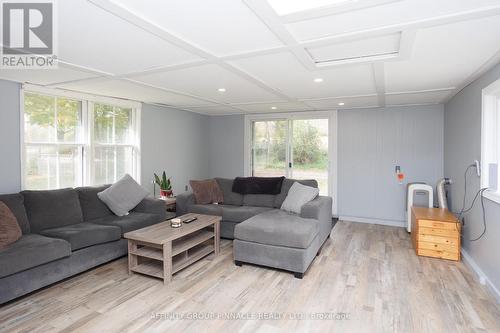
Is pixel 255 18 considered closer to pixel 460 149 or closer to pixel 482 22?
pixel 482 22

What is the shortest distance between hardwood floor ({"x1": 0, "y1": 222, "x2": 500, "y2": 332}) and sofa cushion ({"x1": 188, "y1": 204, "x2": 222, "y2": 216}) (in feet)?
3.10

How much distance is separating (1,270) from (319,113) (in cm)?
523

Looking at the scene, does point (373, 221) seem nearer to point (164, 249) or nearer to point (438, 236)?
point (438, 236)

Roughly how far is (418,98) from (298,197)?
8.01ft

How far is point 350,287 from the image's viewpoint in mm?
2881

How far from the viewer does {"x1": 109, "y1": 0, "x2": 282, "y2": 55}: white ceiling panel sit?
165 centimetres

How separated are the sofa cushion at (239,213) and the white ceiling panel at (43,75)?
98.1 inches

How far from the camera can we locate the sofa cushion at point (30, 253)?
95.7 inches

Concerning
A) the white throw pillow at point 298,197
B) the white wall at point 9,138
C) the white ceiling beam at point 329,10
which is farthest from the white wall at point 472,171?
the white wall at point 9,138

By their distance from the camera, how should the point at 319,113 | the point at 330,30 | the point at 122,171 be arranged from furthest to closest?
1. the point at 319,113
2. the point at 122,171
3. the point at 330,30

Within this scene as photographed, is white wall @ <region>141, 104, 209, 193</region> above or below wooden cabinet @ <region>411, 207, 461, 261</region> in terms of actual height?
above

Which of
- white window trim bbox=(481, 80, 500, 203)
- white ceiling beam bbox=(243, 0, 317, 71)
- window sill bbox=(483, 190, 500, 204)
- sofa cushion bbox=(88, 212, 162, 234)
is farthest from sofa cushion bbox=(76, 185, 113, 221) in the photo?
white window trim bbox=(481, 80, 500, 203)

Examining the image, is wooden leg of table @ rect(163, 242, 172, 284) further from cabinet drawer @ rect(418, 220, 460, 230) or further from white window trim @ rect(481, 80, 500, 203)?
white window trim @ rect(481, 80, 500, 203)

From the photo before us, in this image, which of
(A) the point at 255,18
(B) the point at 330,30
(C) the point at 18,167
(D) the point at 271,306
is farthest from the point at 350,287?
(C) the point at 18,167
